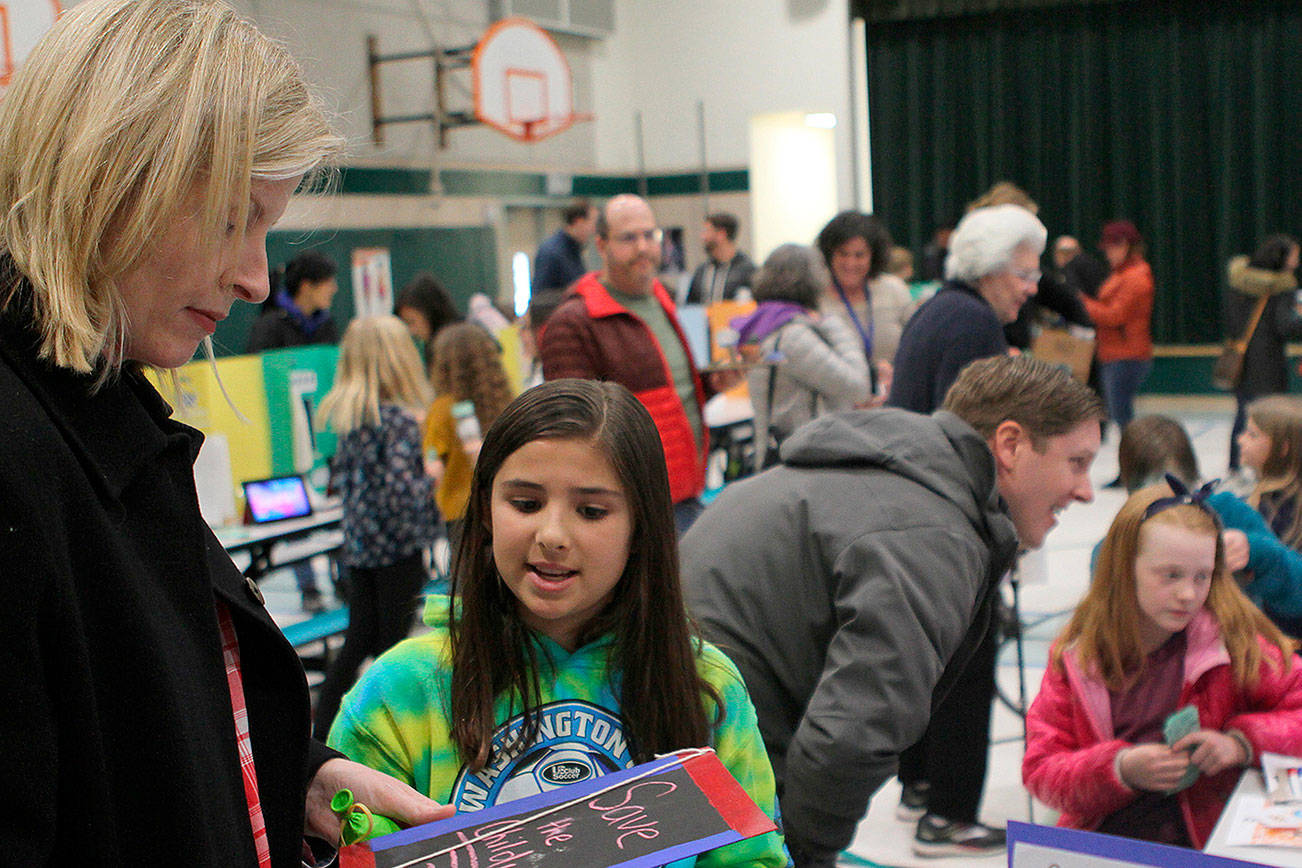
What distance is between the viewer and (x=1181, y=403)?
12250 millimetres

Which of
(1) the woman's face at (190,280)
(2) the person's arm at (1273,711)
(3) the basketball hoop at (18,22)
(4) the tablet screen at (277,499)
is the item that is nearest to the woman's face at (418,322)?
(4) the tablet screen at (277,499)

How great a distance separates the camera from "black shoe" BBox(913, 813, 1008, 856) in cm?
324

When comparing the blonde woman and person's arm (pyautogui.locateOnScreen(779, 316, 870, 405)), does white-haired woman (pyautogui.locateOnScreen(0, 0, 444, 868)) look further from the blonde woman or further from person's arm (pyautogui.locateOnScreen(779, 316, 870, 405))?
person's arm (pyautogui.locateOnScreen(779, 316, 870, 405))

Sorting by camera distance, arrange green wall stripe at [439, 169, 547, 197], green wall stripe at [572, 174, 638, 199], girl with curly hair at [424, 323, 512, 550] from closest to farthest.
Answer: girl with curly hair at [424, 323, 512, 550]
green wall stripe at [439, 169, 547, 197]
green wall stripe at [572, 174, 638, 199]

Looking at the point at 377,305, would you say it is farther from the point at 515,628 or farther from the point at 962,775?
the point at 515,628

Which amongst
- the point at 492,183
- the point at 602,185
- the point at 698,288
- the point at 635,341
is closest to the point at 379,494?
the point at 635,341

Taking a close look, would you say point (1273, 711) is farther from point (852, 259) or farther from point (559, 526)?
point (852, 259)

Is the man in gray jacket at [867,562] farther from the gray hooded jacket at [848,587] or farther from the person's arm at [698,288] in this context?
the person's arm at [698,288]

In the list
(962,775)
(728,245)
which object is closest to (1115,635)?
(962,775)

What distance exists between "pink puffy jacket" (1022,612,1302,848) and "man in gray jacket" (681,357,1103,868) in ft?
1.07

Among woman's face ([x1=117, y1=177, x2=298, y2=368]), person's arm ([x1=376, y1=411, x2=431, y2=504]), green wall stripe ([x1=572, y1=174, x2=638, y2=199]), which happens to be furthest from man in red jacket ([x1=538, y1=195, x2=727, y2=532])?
green wall stripe ([x1=572, y1=174, x2=638, y2=199])

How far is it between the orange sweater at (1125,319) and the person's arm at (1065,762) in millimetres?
7110

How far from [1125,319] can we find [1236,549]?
21.7 ft

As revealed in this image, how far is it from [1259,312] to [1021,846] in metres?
7.59
